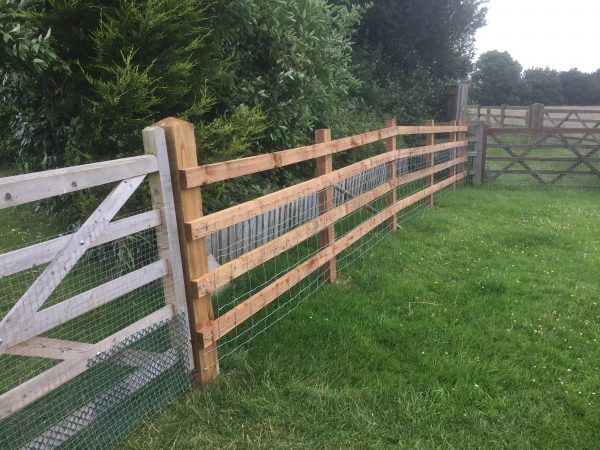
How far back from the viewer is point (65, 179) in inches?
91.0

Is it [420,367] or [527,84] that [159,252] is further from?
[527,84]

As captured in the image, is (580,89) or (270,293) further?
(580,89)

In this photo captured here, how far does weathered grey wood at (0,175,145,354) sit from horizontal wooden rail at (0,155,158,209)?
78 mm

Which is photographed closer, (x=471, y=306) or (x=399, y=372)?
(x=399, y=372)

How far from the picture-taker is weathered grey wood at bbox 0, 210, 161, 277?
2.07m

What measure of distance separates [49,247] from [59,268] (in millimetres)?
113

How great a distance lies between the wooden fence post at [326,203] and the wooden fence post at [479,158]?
680 cm

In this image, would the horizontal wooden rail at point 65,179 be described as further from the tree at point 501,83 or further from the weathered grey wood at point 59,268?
the tree at point 501,83

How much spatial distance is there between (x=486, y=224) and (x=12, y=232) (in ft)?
20.5

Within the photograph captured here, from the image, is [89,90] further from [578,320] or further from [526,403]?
[578,320]

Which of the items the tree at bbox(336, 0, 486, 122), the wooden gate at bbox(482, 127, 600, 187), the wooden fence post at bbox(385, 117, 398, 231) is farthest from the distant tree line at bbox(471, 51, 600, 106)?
the wooden fence post at bbox(385, 117, 398, 231)

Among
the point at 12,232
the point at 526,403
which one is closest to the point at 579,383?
the point at 526,403

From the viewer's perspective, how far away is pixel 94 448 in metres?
2.61

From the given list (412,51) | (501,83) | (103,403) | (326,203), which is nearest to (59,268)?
(103,403)
